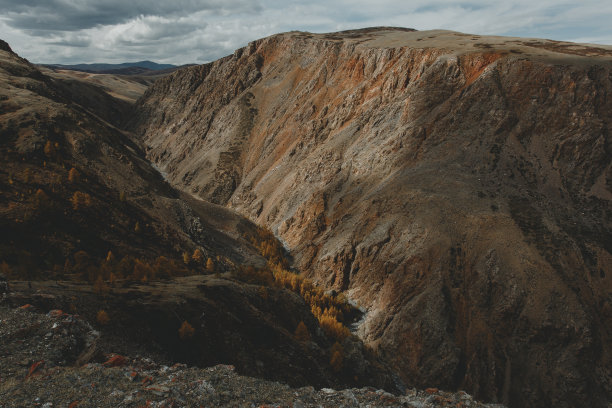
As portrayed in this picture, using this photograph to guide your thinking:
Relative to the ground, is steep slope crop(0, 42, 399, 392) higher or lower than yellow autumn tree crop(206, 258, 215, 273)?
higher

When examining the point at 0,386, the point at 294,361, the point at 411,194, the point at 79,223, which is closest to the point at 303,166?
the point at 411,194

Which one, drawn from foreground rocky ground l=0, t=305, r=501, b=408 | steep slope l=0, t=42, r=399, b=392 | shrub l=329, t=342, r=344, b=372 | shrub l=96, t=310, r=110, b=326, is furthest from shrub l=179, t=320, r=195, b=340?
shrub l=329, t=342, r=344, b=372

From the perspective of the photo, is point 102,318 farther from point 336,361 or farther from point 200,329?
point 336,361

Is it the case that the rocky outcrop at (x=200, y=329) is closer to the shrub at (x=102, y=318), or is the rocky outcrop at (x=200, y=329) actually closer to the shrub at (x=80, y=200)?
the shrub at (x=102, y=318)

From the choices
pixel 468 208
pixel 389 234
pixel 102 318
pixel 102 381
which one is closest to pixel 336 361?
pixel 102 318

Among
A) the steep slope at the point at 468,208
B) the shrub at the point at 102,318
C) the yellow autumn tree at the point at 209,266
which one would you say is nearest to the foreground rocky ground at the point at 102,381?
the shrub at the point at 102,318

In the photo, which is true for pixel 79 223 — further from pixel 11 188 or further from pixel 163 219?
pixel 163 219

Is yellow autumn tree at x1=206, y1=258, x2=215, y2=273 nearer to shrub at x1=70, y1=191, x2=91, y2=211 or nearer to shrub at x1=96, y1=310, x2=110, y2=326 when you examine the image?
shrub at x1=70, y1=191, x2=91, y2=211
